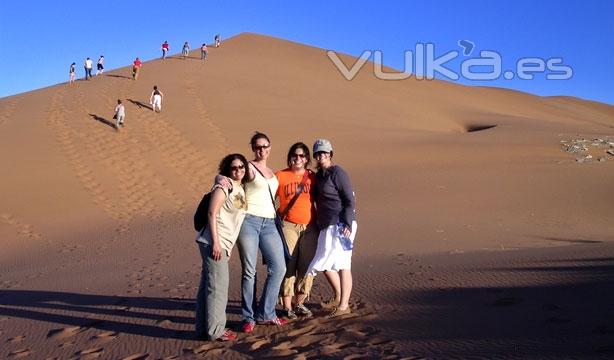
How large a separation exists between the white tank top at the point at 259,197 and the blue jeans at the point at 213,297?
444mm

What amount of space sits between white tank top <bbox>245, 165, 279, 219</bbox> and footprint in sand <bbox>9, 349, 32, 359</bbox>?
2203 millimetres

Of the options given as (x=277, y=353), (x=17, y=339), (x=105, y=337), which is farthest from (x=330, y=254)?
(x=17, y=339)

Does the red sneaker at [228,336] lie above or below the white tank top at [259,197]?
below

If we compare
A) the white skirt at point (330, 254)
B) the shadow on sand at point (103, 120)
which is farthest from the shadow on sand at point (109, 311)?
the shadow on sand at point (103, 120)

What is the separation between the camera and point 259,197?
4.99 meters

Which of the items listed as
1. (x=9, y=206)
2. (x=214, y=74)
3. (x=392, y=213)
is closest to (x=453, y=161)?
(x=392, y=213)

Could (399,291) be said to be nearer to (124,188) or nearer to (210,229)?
(210,229)

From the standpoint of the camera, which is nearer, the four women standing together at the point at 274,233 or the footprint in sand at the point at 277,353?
the footprint in sand at the point at 277,353

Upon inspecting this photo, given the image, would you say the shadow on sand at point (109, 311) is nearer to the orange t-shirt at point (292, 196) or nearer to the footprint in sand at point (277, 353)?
the footprint in sand at point (277, 353)

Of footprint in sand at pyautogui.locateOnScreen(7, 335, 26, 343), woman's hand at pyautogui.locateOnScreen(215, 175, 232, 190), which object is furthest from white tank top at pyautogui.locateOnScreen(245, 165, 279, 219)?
footprint in sand at pyautogui.locateOnScreen(7, 335, 26, 343)

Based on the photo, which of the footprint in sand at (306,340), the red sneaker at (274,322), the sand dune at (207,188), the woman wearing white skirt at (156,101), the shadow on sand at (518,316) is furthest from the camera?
the woman wearing white skirt at (156,101)

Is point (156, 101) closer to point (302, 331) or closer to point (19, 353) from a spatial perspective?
point (19, 353)

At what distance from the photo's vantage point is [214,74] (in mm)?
33594

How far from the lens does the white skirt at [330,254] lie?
5027mm
